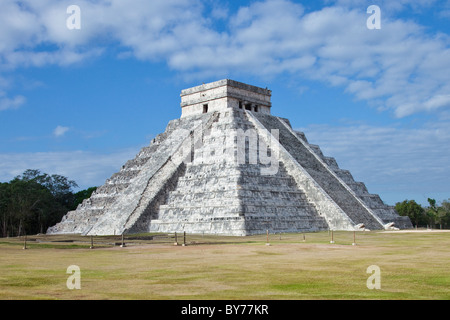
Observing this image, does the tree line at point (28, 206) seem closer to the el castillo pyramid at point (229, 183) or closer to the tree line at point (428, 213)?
the el castillo pyramid at point (229, 183)

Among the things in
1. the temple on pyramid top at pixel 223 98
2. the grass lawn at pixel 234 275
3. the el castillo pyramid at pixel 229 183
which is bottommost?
the grass lawn at pixel 234 275

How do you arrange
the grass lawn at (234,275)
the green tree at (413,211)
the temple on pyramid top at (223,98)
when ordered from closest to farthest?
the grass lawn at (234,275), the temple on pyramid top at (223,98), the green tree at (413,211)

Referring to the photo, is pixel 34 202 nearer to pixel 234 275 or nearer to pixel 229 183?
pixel 229 183

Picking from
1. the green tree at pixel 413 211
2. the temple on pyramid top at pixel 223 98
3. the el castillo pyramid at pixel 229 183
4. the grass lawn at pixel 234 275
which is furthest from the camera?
the green tree at pixel 413 211

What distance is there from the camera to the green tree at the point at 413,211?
50344 mm

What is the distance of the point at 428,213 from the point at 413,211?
580 cm

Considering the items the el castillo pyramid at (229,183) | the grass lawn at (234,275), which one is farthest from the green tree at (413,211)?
the grass lawn at (234,275)

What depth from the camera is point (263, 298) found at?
301 inches

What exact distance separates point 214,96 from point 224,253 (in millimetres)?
21658

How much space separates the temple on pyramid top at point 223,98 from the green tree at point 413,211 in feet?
68.1

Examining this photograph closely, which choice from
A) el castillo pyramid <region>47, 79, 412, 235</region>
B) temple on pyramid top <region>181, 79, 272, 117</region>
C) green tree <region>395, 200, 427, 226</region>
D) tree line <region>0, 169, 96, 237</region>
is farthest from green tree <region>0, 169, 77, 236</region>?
green tree <region>395, 200, 427, 226</region>

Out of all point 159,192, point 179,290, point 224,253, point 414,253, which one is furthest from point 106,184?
point 179,290

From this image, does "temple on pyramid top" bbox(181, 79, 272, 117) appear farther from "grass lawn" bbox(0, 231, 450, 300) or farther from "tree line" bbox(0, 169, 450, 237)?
"grass lawn" bbox(0, 231, 450, 300)
